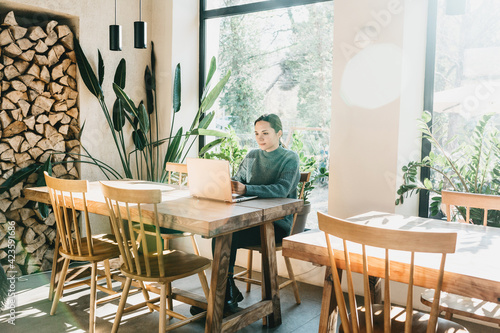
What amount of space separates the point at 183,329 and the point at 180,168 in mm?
1252

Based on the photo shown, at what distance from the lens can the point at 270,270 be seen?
2.66 m

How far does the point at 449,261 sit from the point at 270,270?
1.28m

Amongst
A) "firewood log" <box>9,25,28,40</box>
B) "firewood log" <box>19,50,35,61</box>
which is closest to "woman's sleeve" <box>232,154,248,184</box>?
"firewood log" <box>19,50,35,61</box>

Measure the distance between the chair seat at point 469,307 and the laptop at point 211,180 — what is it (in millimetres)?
1154

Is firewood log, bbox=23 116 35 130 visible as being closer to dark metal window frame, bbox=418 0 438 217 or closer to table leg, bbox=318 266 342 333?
table leg, bbox=318 266 342 333

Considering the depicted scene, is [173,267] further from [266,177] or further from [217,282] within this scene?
[266,177]

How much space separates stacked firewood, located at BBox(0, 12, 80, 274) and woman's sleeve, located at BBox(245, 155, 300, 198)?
1.69 meters

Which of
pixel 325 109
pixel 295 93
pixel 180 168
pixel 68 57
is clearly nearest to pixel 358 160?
pixel 325 109

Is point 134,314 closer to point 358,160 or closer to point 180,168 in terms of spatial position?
point 180,168

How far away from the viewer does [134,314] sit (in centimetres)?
292

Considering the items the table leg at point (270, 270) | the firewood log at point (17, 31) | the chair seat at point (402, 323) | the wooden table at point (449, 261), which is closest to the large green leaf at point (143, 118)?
the firewood log at point (17, 31)

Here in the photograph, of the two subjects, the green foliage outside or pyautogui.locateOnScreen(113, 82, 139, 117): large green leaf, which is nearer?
the green foliage outside

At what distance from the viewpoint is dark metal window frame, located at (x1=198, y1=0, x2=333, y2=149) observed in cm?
381

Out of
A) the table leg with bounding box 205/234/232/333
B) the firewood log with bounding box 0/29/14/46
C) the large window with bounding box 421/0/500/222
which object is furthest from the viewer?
the firewood log with bounding box 0/29/14/46
